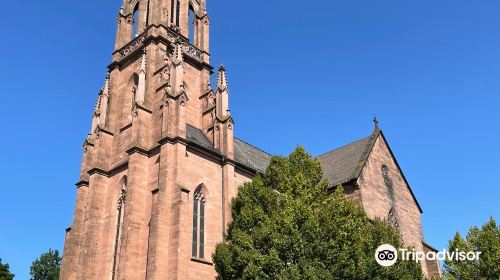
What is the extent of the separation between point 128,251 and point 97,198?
5.97 meters

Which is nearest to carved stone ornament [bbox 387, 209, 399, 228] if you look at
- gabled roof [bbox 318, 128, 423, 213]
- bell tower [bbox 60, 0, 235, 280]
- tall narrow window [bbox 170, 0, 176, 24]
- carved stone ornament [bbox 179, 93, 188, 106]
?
gabled roof [bbox 318, 128, 423, 213]

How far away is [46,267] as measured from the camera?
6338 centimetres

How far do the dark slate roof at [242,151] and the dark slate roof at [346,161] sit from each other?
504 centimetres

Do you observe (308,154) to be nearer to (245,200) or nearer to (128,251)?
(245,200)

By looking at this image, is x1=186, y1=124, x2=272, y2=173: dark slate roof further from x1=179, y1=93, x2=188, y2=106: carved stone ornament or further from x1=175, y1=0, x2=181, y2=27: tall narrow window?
x1=175, y1=0, x2=181, y2=27: tall narrow window

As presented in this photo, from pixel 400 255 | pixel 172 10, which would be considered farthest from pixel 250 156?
pixel 400 255

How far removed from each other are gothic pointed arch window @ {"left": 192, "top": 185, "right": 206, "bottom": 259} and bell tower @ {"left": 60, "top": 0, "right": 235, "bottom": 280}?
0.31ft

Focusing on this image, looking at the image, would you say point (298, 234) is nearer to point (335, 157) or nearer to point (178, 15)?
point (335, 157)

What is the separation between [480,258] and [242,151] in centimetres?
1895

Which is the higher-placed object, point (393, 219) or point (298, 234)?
point (393, 219)

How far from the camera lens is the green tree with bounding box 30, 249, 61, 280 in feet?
206

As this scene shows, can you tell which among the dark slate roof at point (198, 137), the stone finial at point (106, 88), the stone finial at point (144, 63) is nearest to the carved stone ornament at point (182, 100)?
the dark slate roof at point (198, 137)

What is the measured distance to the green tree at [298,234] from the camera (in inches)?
805

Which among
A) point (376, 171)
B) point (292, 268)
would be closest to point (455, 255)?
point (292, 268)
